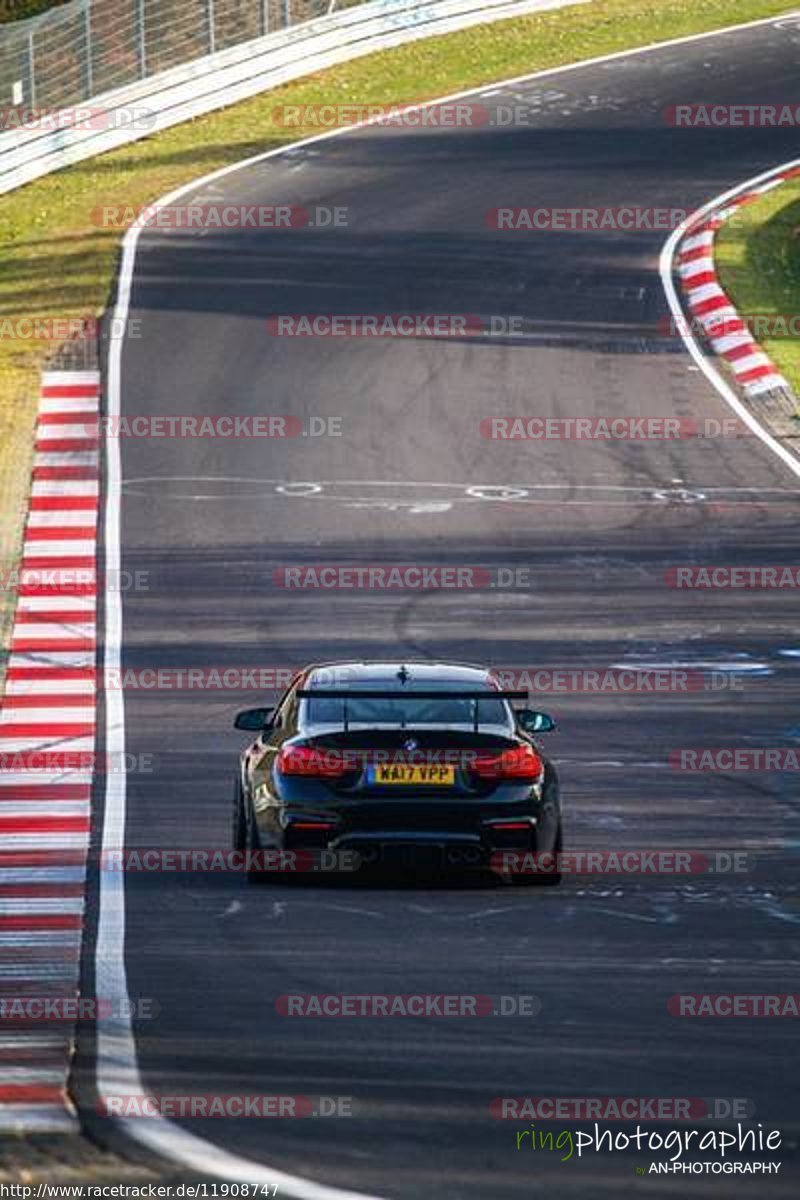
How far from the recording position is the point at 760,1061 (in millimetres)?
11461

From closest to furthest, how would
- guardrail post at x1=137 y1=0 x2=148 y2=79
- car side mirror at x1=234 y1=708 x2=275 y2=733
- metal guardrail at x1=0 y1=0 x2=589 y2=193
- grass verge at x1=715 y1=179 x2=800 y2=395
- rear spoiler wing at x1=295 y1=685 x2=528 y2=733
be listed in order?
rear spoiler wing at x1=295 y1=685 x2=528 y2=733 → car side mirror at x1=234 y1=708 x2=275 y2=733 → grass verge at x1=715 y1=179 x2=800 y2=395 → metal guardrail at x1=0 y1=0 x2=589 y2=193 → guardrail post at x1=137 y1=0 x2=148 y2=79

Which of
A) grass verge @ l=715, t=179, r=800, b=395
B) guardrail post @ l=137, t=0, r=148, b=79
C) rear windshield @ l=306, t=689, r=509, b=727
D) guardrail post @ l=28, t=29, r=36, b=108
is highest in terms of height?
guardrail post @ l=137, t=0, r=148, b=79

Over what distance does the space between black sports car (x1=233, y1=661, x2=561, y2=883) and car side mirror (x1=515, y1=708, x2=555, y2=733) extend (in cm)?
39

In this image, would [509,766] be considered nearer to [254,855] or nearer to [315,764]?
[315,764]

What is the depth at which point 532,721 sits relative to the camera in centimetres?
1580

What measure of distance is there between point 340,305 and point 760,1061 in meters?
24.5

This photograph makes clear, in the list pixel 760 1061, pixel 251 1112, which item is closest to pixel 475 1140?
pixel 251 1112

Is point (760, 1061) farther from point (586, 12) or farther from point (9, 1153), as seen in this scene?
point (586, 12)

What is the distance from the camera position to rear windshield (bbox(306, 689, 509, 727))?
50.1ft

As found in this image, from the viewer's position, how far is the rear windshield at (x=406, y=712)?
15266mm

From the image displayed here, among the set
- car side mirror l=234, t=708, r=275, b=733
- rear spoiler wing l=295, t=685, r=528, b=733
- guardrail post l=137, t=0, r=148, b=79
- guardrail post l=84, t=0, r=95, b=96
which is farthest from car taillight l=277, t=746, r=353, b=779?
guardrail post l=137, t=0, r=148, b=79

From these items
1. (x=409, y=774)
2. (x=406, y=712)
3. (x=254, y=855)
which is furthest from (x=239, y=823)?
(x=409, y=774)

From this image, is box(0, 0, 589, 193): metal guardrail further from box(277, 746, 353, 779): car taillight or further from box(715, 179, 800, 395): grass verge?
box(277, 746, 353, 779): car taillight

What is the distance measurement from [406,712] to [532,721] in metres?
0.87
